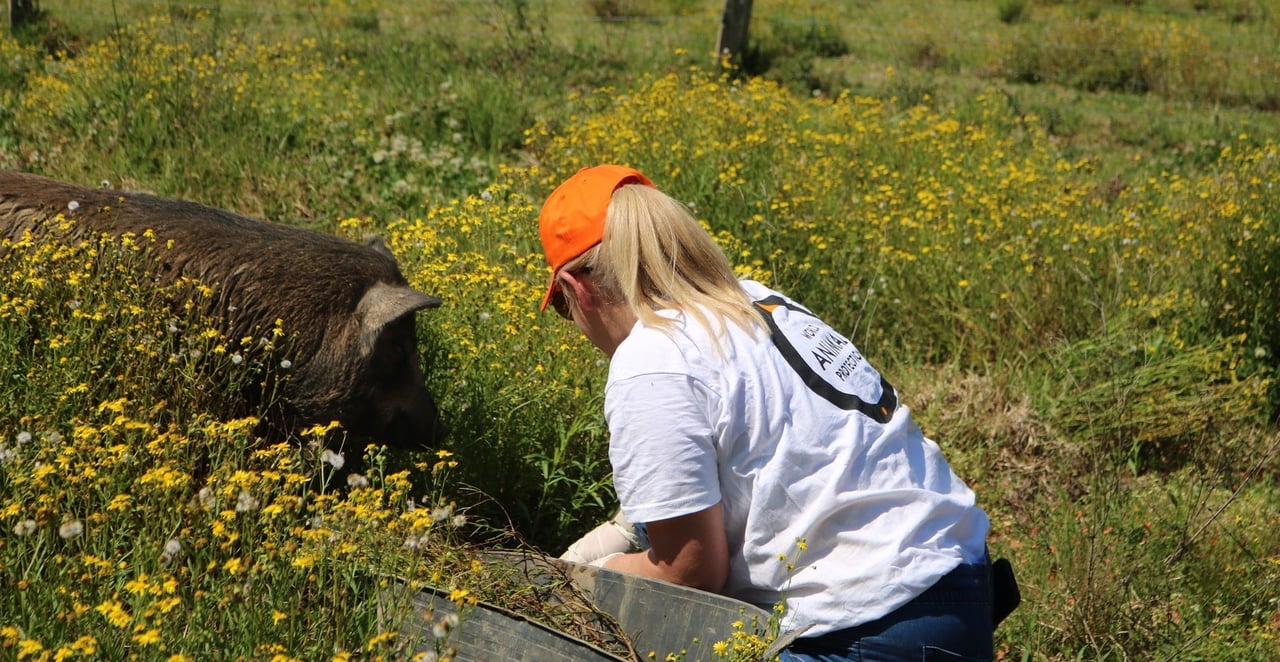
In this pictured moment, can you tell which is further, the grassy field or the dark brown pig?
the dark brown pig

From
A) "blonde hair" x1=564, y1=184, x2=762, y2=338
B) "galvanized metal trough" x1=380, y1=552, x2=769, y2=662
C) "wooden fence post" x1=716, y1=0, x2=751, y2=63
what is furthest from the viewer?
"wooden fence post" x1=716, y1=0, x2=751, y2=63

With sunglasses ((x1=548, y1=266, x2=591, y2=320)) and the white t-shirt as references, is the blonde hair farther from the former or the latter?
sunglasses ((x1=548, y1=266, x2=591, y2=320))

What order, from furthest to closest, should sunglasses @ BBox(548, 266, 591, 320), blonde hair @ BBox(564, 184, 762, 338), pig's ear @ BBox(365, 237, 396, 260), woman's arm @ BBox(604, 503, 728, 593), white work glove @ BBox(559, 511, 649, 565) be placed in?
1. pig's ear @ BBox(365, 237, 396, 260)
2. white work glove @ BBox(559, 511, 649, 565)
3. sunglasses @ BBox(548, 266, 591, 320)
4. blonde hair @ BBox(564, 184, 762, 338)
5. woman's arm @ BBox(604, 503, 728, 593)

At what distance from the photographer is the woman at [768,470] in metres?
2.53

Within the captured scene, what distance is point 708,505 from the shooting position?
8.27ft

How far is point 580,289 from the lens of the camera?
2.79 meters

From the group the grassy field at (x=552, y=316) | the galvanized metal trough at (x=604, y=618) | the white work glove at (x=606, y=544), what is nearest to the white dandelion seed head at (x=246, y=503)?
the grassy field at (x=552, y=316)

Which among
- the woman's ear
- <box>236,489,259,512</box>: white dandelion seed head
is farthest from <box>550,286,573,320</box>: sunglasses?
<box>236,489,259,512</box>: white dandelion seed head

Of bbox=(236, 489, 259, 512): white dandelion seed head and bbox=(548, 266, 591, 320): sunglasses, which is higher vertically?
bbox=(548, 266, 591, 320): sunglasses

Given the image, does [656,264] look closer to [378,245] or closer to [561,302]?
[561,302]

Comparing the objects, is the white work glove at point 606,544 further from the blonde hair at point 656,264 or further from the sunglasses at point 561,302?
the blonde hair at point 656,264

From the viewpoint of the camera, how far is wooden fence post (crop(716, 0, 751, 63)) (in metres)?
9.72

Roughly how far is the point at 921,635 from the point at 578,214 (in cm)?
122

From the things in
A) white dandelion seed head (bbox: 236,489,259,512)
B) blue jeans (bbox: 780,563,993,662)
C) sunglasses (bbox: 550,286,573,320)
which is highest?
sunglasses (bbox: 550,286,573,320)
